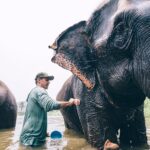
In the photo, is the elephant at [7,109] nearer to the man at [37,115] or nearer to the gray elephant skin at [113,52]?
the man at [37,115]

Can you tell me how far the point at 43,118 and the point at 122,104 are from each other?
162 cm

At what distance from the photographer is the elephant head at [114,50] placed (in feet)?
13.6

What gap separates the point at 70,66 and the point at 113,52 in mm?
983

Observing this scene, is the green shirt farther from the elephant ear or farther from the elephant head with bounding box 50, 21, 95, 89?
the elephant ear

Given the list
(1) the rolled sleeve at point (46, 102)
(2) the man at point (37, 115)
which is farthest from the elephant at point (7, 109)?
(1) the rolled sleeve at point (46, 102)

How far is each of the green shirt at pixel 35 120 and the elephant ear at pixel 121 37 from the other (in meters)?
1.94

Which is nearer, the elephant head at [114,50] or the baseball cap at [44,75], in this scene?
the elephant head at [114,50]

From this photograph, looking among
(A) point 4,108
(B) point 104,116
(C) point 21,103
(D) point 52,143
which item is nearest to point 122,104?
(B) point 104,116

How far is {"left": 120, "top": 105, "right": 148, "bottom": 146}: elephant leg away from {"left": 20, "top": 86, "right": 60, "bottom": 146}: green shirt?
1.13 metres

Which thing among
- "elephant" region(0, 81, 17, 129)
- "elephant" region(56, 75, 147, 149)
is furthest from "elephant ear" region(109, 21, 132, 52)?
"elephant" region(0, 81, 17, 129)

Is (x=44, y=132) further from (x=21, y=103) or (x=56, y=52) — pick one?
(x=21, y=103)

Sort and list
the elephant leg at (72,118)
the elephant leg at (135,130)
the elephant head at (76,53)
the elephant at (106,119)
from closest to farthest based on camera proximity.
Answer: the elephant head at (76,53)
the elephant at (106,119)
the elephant leg at (135,130)
the elephant leg at (72,118)

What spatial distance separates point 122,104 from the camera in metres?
5.09

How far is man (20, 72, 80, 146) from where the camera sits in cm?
618
